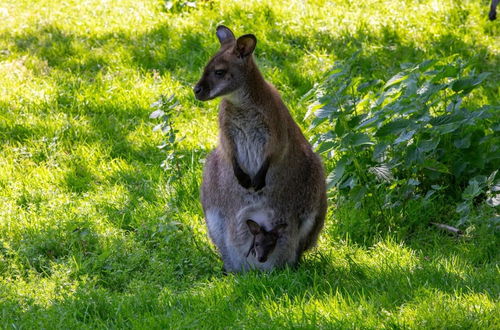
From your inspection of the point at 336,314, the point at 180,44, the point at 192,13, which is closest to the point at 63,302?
the point at 336,314

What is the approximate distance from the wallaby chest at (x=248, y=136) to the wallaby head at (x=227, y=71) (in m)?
0.20

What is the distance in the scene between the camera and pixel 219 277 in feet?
17.8

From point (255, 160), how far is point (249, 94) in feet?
1.43

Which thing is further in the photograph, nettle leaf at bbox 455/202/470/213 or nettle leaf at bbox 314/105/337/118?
nettle leaf at bbox 314/105/337/118

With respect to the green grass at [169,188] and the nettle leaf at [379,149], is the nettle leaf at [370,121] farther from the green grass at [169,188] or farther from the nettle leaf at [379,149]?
the green grass at [169,188]

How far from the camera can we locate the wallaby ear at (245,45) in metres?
5.20

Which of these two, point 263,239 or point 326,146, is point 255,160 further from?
point 326,146

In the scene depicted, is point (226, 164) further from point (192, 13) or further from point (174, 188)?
point (192, 13)

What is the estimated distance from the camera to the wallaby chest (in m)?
5.26

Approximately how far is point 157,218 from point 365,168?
A: 1.59 metres

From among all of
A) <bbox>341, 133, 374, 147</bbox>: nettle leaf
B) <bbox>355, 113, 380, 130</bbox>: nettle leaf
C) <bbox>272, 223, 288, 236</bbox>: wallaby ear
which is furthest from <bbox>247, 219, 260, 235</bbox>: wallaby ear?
<bbox>355, 113, 380, 130</bbox>: nettle leaf

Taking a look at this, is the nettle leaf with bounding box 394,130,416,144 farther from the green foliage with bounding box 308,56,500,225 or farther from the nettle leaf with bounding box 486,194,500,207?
the nettle leaf with bounding box 486,194,500,207

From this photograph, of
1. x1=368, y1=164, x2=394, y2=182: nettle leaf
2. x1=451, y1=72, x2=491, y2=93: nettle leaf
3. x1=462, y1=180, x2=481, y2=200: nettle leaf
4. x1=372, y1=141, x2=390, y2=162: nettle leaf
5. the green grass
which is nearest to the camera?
the green grass

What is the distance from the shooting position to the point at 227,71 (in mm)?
5191
